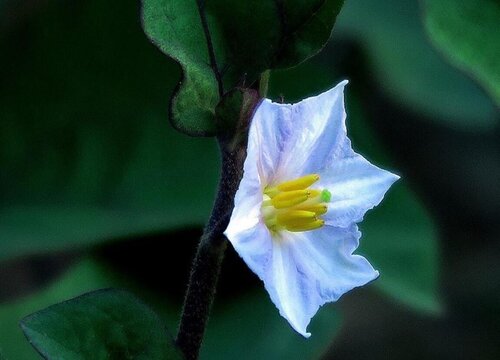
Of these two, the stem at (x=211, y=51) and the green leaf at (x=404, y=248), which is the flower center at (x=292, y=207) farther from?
the green leaf at (x=404, y=248)

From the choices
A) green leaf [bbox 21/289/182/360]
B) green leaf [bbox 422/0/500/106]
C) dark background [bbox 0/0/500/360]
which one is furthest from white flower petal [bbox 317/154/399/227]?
dark background [bbox 0/0/500/360]

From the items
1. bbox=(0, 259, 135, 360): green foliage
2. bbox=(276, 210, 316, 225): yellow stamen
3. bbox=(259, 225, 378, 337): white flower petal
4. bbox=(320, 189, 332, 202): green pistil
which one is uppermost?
bbox=(320, 189, 332, 202): green pistil

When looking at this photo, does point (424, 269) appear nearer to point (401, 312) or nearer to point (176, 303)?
point (176, 303)

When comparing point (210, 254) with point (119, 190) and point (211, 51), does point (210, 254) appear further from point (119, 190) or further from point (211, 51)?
point (119, 190)

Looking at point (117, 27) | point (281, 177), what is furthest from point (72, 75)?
point (281, 177)

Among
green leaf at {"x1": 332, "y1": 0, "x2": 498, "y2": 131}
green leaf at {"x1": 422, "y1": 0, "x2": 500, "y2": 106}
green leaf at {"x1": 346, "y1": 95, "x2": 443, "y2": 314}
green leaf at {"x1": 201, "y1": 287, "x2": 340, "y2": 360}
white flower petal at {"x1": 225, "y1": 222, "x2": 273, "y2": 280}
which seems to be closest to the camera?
white flower petal at {"x1": 225, "y1": 222, "x2": 273, "y2": 280}

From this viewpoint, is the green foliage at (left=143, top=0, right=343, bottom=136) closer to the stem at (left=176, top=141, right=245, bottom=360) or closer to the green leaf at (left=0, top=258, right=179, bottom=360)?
the stem at (left=176, top=141, right=245, bottom=360)

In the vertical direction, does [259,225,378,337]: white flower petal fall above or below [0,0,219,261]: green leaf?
above

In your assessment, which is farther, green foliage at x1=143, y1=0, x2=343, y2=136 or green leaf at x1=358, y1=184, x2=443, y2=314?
green leaf at x1=358, y1=184, x2=443, y2=314
